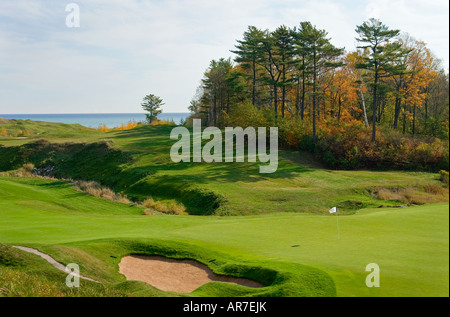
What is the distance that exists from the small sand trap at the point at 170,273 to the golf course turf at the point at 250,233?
25cm

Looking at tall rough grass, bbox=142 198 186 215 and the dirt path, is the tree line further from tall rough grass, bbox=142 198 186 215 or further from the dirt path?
the dirt path

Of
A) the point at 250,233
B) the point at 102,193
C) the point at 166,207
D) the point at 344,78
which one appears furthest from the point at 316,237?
the point at 344,78

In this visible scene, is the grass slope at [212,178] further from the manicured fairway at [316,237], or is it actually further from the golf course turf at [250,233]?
the manicured fairway at [316,237]

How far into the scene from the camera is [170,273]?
520 inches

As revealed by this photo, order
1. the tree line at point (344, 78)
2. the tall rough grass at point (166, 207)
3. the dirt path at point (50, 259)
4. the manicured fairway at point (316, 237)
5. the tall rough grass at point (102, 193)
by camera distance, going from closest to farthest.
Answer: the manicured fairway at point (316, 237)
the dirt path at point (50, 259)
the tall rough grass at point (166, 207)
the tall rough grass at point (102, 193)
the tree line at point (344, 78)

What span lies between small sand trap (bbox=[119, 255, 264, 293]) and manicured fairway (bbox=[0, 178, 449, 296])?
3.32 feet

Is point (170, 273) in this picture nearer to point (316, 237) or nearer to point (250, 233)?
point (250, 233)

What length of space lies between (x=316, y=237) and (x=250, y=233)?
Result: 3060 mm

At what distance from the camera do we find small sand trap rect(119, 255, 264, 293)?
12.0 m

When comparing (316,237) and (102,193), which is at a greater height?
→ (316,237)

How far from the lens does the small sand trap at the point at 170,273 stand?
11954mm

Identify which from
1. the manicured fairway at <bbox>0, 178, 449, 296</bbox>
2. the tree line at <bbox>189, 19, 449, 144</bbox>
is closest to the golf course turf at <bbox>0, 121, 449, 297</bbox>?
the manicured fairway at <bbox>0, 178, 449, 296</bbox>

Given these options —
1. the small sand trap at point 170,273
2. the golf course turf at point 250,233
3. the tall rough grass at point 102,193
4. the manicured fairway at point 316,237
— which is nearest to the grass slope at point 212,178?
the golf course turf at point 250,233
